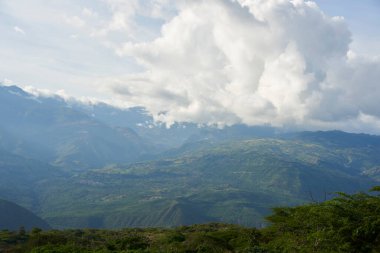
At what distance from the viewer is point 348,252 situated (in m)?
33.0

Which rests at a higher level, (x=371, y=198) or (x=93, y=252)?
(x=371, y=198)

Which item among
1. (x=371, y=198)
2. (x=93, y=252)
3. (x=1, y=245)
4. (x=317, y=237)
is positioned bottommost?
(x=1, y=245)

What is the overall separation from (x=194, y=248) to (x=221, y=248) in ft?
9.78

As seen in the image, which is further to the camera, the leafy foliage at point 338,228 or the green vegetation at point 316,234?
the green vegetation at point 316,234

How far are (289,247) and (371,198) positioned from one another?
10.4m

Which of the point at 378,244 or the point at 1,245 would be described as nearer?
the point at 378,244

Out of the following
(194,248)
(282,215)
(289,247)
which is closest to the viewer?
(289,247)

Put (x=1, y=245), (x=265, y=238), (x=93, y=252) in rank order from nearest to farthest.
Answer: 1. (x=93, y=252)
2. (x=265, y=238)
3. (x=1, y=245)

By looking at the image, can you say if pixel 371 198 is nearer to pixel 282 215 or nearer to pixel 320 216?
pixel 320 216

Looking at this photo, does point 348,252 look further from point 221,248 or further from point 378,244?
point 221,248

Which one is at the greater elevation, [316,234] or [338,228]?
[338,228]

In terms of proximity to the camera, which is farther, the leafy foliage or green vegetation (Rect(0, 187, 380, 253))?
green vegetation (Rect(0, 187, 380, 253))

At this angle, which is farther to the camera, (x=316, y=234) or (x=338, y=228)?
(x=338, y=228)

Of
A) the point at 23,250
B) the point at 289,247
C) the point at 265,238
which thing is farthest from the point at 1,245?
the point at 289,247
